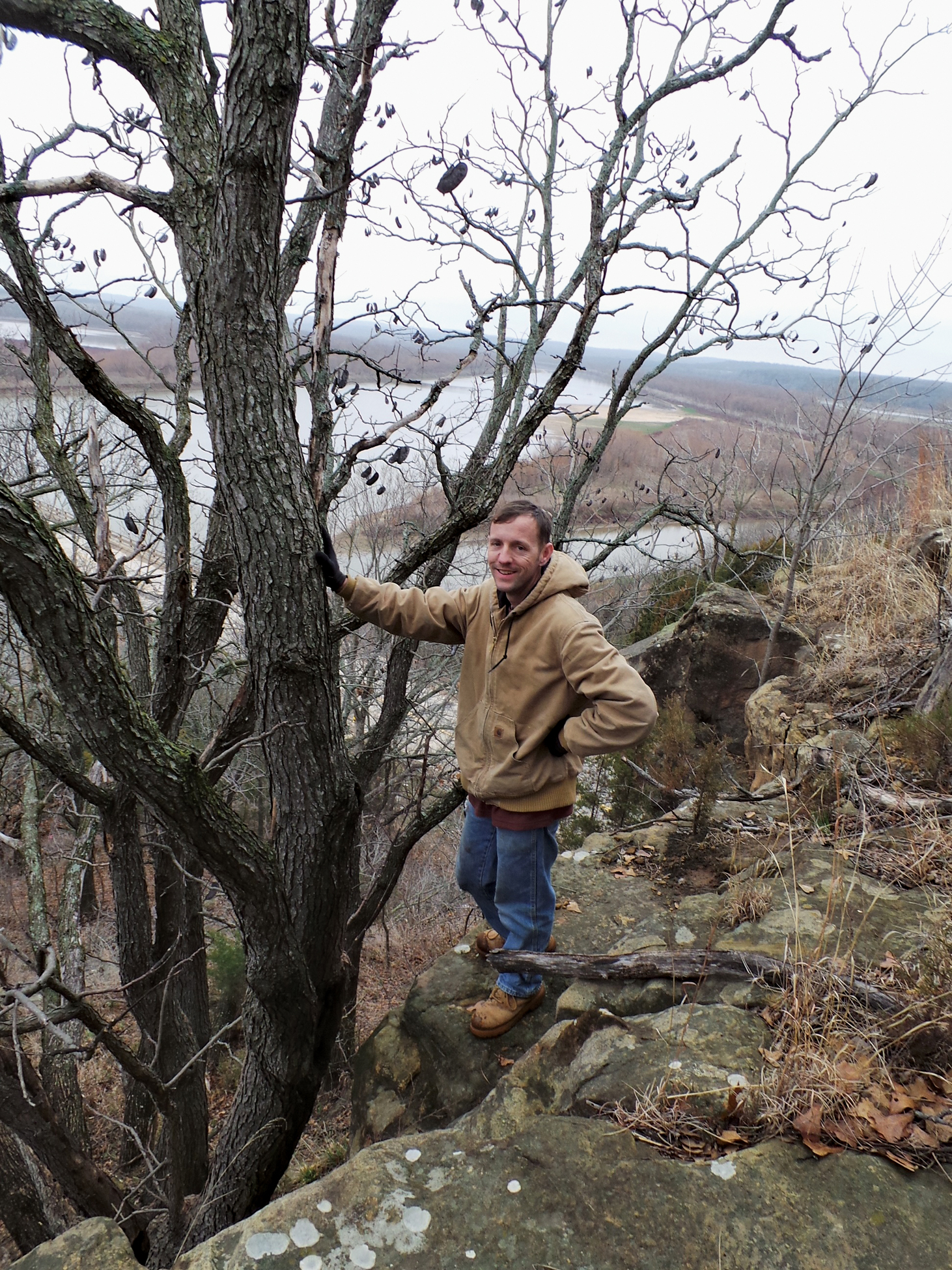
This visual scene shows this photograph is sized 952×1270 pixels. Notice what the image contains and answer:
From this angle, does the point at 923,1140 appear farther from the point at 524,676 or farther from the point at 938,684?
the point at 938,684

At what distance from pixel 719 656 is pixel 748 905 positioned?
227 inches

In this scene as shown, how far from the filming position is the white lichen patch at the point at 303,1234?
5.85 feet

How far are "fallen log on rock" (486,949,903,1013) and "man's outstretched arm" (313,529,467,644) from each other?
134 centimetres

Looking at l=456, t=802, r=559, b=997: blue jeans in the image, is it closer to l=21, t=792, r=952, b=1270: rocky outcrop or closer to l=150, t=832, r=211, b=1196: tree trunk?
l=21, t=792, r=952, b=1270: rocky outcrop

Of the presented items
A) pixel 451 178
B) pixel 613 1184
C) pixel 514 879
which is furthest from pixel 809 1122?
pixel 451 178

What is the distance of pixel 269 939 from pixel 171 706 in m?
1.40

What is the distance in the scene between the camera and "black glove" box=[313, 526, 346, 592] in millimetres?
2285

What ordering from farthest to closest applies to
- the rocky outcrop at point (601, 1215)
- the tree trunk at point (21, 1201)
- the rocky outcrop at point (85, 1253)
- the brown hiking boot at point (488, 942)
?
the brown hiking boot at point (488, 942), the tree trunk at point (21, 1201), the rocky outcrop at point (85, 1253), the rocky outcrop at point (601, 1215)

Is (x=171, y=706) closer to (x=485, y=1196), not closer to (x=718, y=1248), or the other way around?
(x=485, y=1196)

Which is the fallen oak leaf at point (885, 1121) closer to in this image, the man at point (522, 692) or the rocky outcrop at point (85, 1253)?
the man at point (522, 692)

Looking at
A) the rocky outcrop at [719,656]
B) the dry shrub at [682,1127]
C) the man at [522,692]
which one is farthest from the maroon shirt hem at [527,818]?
the rocky outcrop at [719,656]

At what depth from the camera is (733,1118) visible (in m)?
2.05

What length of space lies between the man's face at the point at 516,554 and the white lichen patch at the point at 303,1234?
6.21 feet

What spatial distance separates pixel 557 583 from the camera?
2.76 m
